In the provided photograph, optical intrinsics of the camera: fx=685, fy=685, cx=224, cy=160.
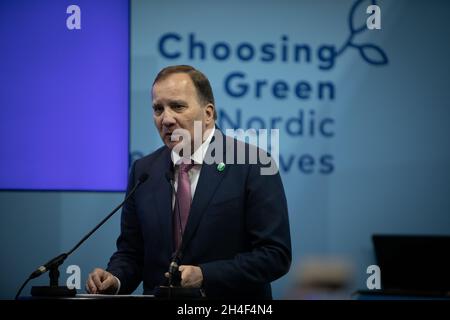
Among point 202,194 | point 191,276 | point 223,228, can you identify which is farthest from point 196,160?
point 191,276

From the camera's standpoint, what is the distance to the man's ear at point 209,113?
2.83m

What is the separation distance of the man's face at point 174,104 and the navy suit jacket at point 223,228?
0.17 m

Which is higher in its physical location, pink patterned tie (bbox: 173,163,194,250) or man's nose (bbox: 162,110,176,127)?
man's nose (bbox: 162,110,176,127)

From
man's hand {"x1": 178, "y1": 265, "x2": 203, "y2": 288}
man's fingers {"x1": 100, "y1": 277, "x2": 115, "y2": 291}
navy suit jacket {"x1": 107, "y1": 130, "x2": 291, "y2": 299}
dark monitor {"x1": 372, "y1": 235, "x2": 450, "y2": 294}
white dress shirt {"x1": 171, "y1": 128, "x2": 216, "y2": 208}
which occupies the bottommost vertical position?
dark monitor {"x1": 372, "y1": 235, "x2": 450, "y2": 294}

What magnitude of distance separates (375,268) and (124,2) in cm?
229

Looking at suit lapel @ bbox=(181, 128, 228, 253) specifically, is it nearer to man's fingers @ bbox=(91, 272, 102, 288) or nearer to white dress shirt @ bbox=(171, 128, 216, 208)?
white dress shirt @ bbox=(171, 128, 216, 208)

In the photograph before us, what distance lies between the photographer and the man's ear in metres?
2.83

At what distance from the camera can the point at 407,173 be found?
4348mm

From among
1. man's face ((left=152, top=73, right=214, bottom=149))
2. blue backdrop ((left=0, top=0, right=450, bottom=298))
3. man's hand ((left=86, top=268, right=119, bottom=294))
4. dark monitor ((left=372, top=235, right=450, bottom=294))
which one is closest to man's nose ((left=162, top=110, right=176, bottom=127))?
man's face ((left=152, top=73, right=214, bottom=149))

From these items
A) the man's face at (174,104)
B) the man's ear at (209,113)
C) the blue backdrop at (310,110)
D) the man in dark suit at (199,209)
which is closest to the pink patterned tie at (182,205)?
the man in dark suit at (199,209)

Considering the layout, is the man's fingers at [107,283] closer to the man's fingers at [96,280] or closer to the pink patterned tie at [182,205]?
the man's fingers at [96,280]

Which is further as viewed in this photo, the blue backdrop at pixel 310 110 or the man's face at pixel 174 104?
the blue backdrop at pixel 310 110

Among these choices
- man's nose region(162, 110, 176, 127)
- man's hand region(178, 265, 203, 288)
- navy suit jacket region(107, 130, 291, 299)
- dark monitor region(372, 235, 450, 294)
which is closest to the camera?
man's hand region(178, 265, 203, 288)
